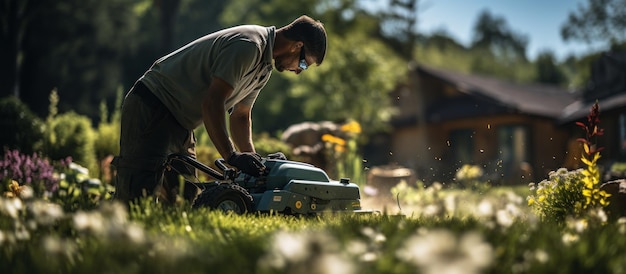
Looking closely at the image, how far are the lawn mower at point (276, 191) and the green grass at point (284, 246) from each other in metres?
0.52

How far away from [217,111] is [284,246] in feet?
7.61

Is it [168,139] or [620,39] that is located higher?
[620,39]

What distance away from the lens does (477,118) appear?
26031 millimetres

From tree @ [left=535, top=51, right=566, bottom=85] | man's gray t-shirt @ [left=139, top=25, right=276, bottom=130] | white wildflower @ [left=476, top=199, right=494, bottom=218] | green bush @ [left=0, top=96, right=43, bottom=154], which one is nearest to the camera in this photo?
white wildflower @ [left=476, top=199, right=494, bottom=218]

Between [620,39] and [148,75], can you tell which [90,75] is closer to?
[148,75]

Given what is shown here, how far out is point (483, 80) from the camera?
30.7 metres

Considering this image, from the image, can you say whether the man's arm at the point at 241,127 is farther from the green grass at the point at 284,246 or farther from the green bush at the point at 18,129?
the green bush at the point at 18,129

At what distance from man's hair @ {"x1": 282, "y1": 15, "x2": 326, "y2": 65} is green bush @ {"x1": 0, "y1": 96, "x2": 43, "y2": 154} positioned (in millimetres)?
6087

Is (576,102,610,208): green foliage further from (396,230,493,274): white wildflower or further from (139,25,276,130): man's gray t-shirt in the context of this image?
(396,230,493,274): white wildflower

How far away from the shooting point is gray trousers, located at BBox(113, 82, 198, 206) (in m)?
4.66

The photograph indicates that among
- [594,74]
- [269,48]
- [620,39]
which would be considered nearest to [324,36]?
[269,48]

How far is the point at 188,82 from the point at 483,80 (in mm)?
27353

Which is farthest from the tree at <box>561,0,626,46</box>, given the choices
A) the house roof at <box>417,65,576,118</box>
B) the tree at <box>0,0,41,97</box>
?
the tree at <box>0,0,41,97</box>

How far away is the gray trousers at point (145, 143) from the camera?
4664mm
